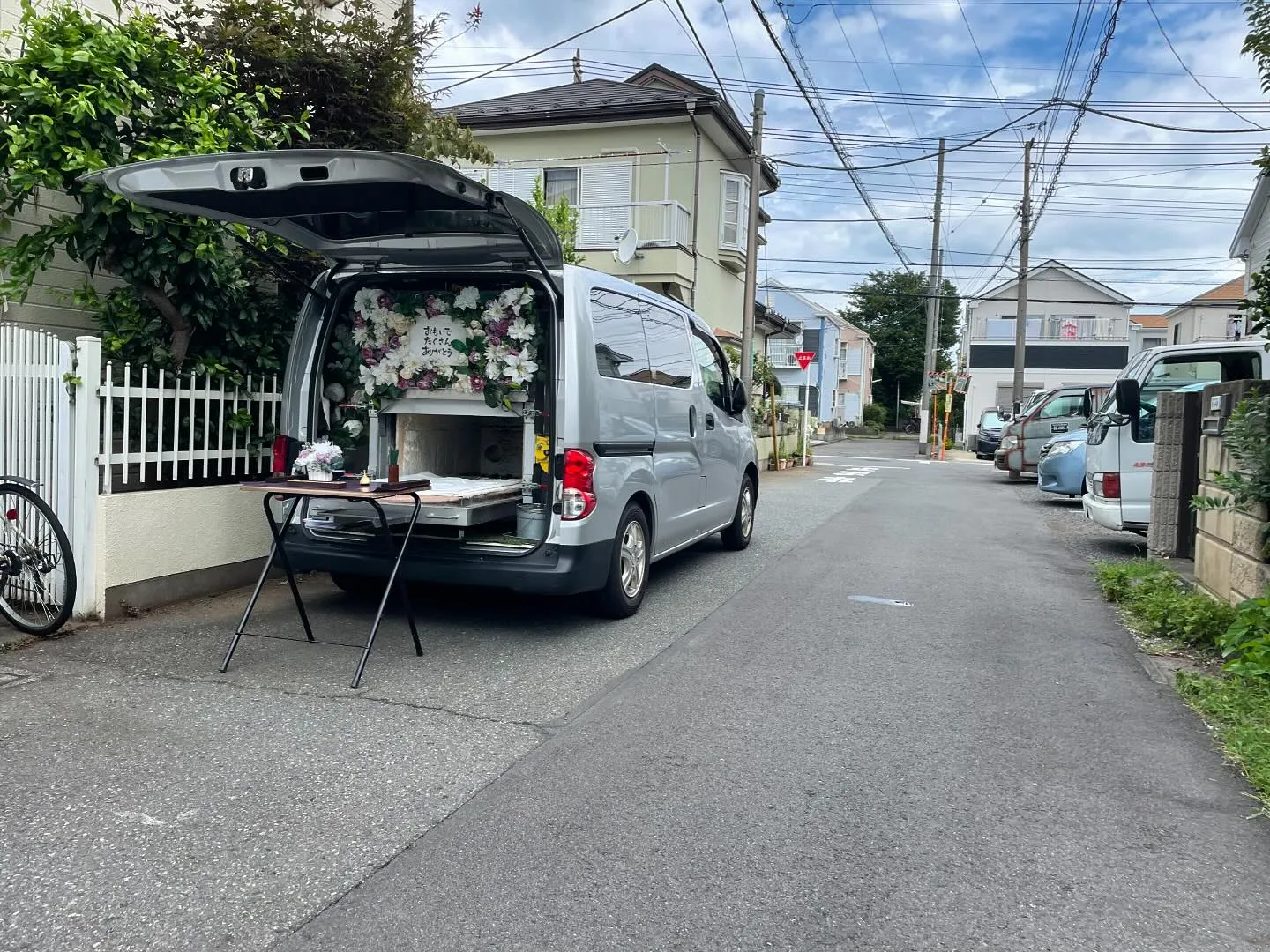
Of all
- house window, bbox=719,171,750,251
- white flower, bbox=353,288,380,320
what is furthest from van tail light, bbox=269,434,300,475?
house window, bbox=719,171,750,251

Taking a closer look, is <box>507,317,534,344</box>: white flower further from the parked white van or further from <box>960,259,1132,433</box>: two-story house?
<box>960,259,1132,433</box>: two-story house

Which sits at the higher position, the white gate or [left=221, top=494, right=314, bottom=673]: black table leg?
the white gate

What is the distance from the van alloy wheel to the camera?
20.4 feet

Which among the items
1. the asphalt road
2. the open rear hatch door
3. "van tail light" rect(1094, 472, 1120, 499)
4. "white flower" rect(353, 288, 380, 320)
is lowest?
the asphalt road

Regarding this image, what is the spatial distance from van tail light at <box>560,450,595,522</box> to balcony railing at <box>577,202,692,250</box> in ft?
43.1

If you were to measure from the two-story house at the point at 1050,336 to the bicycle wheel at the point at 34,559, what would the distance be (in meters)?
41.1

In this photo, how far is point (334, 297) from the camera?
6086 mm

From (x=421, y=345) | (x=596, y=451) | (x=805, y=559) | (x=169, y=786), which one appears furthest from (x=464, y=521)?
(x=805, y=559)

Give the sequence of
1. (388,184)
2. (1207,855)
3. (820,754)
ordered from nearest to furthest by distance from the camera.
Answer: (1207,855) → (820,754) → (388,184)

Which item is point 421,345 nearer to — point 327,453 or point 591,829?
point 327,453

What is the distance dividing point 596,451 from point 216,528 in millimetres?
2764

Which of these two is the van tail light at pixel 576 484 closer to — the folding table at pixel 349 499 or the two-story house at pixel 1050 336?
the folding table at pixel 349 499

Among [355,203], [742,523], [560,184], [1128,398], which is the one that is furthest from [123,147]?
[560,184]

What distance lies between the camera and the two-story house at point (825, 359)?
2164 inches
